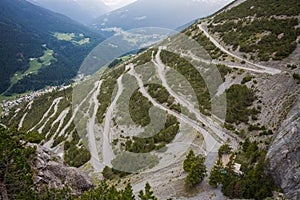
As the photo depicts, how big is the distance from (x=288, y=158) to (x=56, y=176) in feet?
99.8

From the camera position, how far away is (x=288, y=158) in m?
24.5

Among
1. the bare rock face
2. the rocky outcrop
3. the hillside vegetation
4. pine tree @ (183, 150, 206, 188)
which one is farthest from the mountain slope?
the rocky outcrop

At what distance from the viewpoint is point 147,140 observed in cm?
5034

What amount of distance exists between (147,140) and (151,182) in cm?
1442

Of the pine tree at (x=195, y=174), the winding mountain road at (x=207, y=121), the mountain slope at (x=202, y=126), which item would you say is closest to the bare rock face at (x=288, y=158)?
the mountain slope at (x=202, y=126)

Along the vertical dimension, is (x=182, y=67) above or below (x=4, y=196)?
above

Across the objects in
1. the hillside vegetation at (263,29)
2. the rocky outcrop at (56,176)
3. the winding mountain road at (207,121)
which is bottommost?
the rocky outcrop at (56,176)

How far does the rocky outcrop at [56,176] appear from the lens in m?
34.5

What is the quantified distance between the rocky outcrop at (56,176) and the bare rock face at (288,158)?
83.5 feet

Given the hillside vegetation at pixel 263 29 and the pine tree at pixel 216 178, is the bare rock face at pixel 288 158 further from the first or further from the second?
the hillside vegetation at pixel 263 29

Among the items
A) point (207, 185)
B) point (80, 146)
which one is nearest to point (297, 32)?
point (207, 185)

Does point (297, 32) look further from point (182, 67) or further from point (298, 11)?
point (182, 67)

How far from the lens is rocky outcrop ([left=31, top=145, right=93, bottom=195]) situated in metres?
34.5

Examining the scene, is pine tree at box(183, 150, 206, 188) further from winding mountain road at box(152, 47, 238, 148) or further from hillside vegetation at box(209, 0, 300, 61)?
hillside vegetation at box(209, 0, 300, 61)
